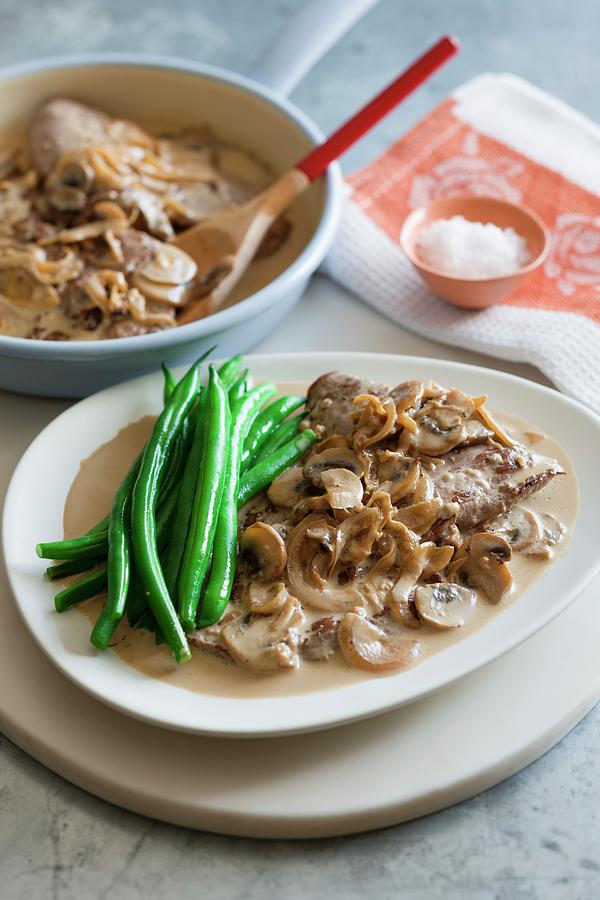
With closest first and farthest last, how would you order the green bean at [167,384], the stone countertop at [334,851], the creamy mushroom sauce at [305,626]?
the stone countertop at [334,851]
the creamy mushroom sauce at [305,626]
the green bean at [167,384]

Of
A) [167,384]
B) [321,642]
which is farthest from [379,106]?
[321,642]

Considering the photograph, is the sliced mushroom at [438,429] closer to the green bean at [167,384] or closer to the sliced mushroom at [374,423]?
the sliced mushroom at [374,423]

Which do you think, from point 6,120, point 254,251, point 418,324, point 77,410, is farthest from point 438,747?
point 6,120

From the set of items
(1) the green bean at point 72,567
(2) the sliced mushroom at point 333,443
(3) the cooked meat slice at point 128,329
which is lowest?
(3) the cooked meat slice at point 128,329

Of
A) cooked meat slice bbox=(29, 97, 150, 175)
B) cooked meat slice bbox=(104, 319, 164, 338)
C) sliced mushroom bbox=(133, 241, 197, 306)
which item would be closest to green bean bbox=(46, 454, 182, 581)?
cooked meat slice bbox=(104, 319, 164, 338)

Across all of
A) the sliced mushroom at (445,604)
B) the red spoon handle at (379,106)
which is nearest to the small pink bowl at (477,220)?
the red spoon handle at (379,106)

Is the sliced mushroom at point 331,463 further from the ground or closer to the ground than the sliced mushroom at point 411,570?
closer to the ground

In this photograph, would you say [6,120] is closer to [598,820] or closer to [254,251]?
[254,251]
